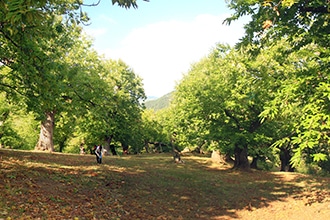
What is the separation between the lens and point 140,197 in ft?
45.1

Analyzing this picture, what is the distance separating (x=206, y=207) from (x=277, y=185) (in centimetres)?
942

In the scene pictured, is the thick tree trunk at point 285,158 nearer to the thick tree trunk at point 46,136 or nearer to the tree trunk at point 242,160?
the tree trunk at point 242,160

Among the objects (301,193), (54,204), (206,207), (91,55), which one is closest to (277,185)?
(301,193)

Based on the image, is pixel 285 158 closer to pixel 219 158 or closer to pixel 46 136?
pixel 219 158

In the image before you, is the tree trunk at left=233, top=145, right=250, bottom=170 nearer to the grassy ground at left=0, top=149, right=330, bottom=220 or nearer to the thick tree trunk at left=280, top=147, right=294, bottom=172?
the grassy ground at left=0, top=149, right=330, bottom=220

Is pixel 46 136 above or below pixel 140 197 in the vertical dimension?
above

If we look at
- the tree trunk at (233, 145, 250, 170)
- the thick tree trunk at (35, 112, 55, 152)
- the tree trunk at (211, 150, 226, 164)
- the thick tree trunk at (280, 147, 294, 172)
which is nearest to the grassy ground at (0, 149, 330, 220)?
the tree trunk at (233, 145, 250, 170)

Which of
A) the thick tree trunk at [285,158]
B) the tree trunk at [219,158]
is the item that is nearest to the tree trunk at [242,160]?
the tree trunk at [219,158]

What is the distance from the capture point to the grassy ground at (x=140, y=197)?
949 centimetres

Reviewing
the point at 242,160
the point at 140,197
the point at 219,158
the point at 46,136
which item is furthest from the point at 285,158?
the point at 46,136

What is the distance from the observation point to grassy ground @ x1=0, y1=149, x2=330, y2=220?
9.49m

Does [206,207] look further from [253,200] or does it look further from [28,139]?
[28,139]

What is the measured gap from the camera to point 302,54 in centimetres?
1005

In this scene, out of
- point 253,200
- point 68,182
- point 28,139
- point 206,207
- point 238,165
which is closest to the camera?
point 68,182
